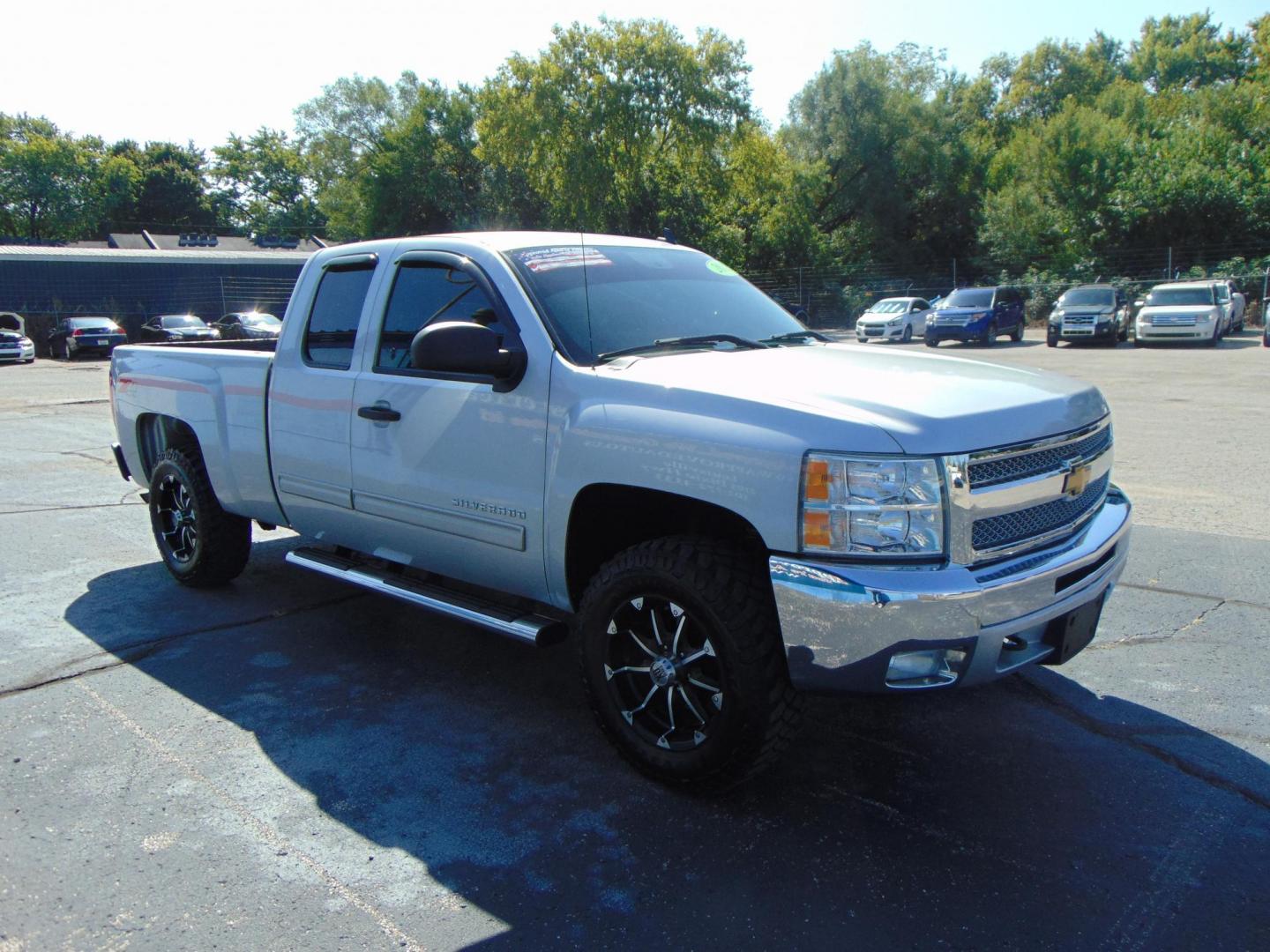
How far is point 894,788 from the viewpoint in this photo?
3.47 meters

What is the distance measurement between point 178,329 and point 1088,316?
1106 inches

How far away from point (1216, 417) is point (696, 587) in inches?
475

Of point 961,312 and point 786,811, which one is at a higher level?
point 961,312

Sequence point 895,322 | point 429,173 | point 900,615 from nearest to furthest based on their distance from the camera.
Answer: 1. point 900,615
2. point 895,322
3. point 429,173

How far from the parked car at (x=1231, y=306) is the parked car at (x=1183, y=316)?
0.42 metres

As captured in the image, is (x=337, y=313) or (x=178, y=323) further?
(x=178, y=323)

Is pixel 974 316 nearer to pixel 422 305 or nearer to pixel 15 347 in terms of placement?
pixel 422 305

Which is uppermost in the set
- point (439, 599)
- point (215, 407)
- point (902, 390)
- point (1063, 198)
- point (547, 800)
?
point (1063, 198)

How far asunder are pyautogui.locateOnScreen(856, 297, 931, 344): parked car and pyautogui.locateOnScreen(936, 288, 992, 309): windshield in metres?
1.94

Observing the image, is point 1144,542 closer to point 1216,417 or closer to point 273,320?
point 1216,417

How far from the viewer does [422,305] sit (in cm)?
435

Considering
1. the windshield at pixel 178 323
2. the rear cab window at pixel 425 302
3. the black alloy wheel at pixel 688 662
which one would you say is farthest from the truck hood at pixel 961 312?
the black alloy wheel at pixel 688 662

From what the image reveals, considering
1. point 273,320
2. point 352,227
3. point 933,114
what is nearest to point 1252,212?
point 933,114

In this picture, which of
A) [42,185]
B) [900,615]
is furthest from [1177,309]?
[42,185]
